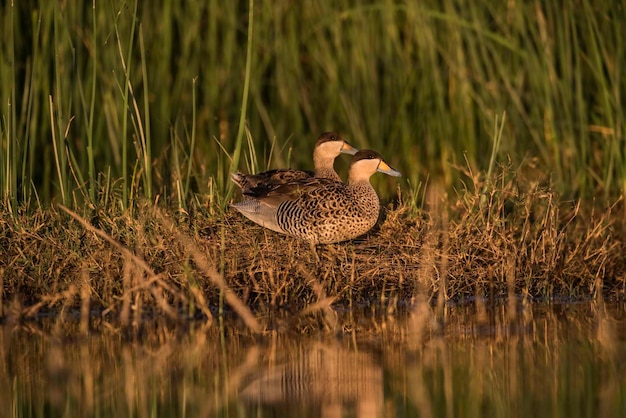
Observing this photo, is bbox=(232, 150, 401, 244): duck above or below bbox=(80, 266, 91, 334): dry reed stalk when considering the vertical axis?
above

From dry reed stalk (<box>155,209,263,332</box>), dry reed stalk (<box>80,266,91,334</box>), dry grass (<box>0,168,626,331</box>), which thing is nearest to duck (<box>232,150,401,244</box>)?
dry grass (<box>0,168,626,331</box>)

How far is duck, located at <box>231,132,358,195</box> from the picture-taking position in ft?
26.9

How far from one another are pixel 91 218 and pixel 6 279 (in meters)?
0.85

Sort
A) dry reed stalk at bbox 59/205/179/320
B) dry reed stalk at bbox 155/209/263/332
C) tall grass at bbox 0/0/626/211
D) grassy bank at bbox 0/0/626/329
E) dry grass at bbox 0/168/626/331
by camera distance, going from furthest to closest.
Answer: tall grass at bbox 0/0/626/211, grassy bank at bbox 0/0/626/329, dry grass at bbox 0/168/626/331, dry reed stalk at bbox 59/205/179/320, dry reed stalk at bbox 155/209/263/332

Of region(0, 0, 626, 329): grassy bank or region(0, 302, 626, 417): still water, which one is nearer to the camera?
region(0, 302, 626, 417): still water

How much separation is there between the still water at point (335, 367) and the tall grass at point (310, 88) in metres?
1.90

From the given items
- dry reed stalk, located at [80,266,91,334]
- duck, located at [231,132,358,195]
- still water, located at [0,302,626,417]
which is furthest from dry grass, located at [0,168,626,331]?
duck, located at [231,132,358,195]

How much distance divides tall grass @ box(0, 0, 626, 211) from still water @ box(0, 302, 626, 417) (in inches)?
74.6

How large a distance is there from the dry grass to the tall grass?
0.55 meters

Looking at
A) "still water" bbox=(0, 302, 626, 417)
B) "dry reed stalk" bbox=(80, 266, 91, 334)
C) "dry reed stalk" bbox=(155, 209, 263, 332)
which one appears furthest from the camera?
"dry reed stalk" bbox=(80, 266, 91, 334)

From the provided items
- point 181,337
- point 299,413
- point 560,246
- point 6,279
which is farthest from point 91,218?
point 299,413

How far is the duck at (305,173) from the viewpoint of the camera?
8211 millimetres

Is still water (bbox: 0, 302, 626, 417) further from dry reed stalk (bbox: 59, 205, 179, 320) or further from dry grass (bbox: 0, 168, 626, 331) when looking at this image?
dry grass (bbox: 0, 168, 626, 331)

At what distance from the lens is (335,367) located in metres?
5.62
